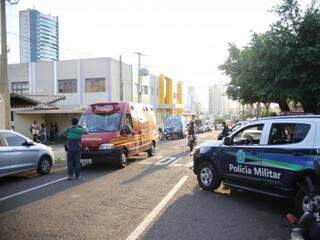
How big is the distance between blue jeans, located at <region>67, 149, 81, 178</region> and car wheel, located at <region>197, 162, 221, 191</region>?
152 inches

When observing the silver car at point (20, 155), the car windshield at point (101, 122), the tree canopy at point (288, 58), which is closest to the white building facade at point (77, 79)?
the tree canopy at point (288, 58)

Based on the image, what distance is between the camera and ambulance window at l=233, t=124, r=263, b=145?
9.26 meters

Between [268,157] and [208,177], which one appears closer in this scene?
[268,157]

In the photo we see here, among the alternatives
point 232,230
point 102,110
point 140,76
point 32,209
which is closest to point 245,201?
point 232,230

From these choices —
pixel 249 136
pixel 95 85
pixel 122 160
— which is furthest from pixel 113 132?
pixel 95 85

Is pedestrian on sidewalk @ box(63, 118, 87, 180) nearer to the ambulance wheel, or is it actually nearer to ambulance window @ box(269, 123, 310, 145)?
the ambulance wheel

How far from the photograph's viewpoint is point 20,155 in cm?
1260

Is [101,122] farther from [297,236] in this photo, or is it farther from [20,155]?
[297,236]

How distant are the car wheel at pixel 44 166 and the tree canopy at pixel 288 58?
33.3 ft

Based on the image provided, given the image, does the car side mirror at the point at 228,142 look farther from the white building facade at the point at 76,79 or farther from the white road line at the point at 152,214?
the white building facade at the point at 76,79

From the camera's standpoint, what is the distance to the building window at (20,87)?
5166 cm

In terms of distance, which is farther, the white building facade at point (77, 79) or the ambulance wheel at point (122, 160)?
the white building facade at point (77, 79)

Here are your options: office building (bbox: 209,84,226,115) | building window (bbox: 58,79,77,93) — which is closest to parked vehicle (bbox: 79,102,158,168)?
building window (bbox: 58,79,77,93)

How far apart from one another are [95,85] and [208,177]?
128 ft
